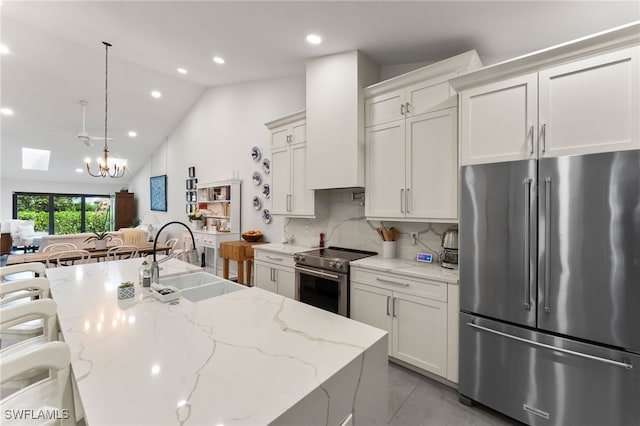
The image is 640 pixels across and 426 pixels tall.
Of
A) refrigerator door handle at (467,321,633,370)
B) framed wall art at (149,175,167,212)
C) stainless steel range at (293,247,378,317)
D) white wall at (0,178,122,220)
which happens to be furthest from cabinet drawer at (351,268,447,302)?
white wall at (0,178,122,220)

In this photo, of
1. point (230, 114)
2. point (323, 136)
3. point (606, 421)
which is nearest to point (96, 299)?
point (323, 136)

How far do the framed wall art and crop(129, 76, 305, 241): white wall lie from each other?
0.68 feet

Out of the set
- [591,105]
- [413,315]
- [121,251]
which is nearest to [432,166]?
[591,105]

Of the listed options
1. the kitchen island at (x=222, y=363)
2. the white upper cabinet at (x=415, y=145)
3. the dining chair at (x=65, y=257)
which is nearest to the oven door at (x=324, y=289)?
the white upper cabinet at (x=415, y=145)

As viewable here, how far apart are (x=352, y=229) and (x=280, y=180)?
1.21 metres

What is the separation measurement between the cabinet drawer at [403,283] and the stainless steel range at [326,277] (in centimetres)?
15

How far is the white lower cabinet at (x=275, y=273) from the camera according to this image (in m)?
3.33

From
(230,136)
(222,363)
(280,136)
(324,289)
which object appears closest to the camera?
(222,363)

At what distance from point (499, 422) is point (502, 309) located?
30.1 inches

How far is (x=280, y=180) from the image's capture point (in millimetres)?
3811

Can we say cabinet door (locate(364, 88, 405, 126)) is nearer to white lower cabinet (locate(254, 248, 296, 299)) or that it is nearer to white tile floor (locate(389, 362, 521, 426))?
white lower cabinet (locate(254, 248, 296, 299))

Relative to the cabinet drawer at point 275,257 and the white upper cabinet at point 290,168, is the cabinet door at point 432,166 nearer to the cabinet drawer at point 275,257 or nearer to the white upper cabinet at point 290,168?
the white upper cabinet at point 290,168

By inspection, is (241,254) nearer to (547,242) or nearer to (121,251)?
(121,251)

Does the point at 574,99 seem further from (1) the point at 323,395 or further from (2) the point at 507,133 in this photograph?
(1) the point at 323,395
